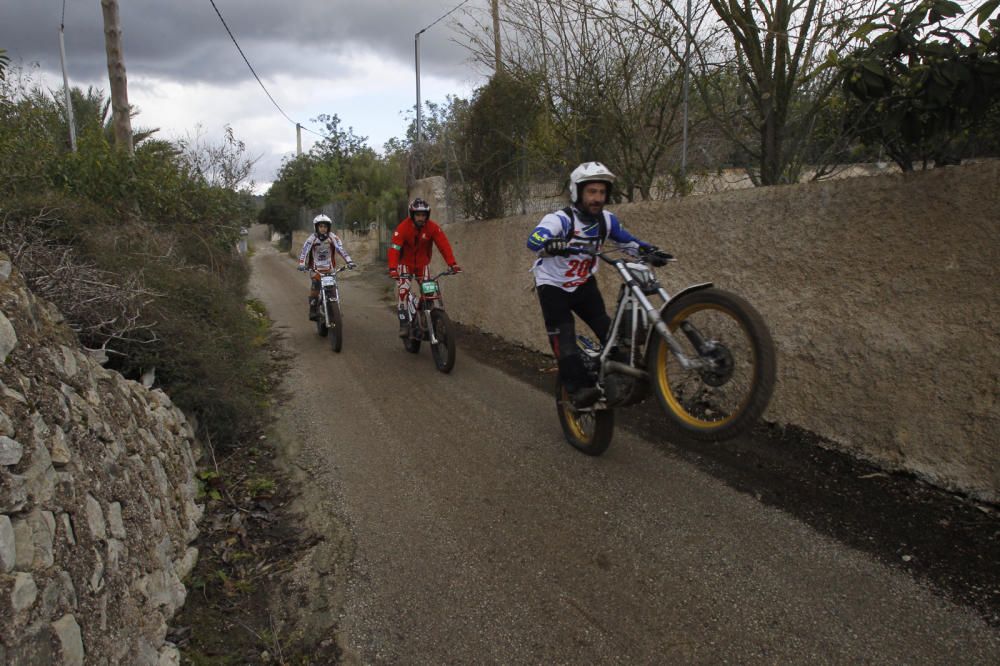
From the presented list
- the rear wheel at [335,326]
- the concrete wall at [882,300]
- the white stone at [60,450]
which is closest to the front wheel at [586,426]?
the concrete wall at [882,300]

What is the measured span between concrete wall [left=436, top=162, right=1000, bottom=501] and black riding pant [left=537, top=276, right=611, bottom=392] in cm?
119

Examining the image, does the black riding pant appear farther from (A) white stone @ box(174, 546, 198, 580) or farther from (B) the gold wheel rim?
(A) white stone @ box(174, 546, 198, 580)

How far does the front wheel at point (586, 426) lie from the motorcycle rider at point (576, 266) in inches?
Answer: 10.0

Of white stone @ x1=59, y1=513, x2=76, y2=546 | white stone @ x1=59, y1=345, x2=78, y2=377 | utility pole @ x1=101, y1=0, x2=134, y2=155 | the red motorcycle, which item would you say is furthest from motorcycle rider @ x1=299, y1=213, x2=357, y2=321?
white stone @ x1=59, y1=513, x2=76, y2=546

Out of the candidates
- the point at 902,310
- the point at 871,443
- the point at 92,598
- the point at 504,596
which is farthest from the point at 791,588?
the point at 92,598

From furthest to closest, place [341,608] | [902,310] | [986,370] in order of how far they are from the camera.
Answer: [902,310]
[986,370]
[341,608]

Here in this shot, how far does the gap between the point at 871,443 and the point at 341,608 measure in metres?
3.43

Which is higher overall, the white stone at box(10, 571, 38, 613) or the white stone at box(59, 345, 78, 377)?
the white stone at box(59, 345, 78, 377)

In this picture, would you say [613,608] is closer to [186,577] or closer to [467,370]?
[186,577]

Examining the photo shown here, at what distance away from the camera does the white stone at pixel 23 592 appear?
1748 millimetres

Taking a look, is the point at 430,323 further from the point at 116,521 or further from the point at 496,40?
the point at 116,521

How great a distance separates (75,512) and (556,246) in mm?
2857

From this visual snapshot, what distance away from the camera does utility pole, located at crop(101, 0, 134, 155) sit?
1006 cm

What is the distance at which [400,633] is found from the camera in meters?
2.66
